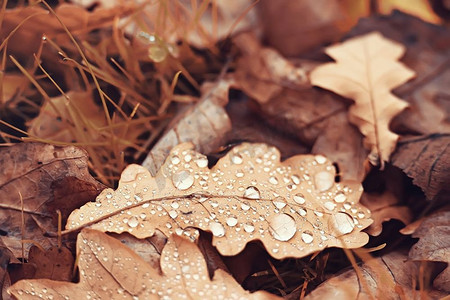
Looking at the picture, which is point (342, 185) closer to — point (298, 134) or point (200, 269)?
point (298, 134)

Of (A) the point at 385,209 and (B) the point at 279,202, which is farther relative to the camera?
(A) the point at 385,209

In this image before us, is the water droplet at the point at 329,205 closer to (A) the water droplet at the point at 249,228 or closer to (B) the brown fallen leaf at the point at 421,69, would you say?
(A) the water droplet at the point at 249,228

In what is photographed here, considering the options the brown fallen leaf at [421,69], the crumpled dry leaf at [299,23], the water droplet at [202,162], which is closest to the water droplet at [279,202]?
the water droplet at [202,162]

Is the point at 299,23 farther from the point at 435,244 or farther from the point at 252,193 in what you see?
the point at 435,244

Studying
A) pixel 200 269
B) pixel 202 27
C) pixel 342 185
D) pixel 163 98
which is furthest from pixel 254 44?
pixel 200 269

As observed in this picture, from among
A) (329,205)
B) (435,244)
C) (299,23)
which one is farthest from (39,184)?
(299,23)

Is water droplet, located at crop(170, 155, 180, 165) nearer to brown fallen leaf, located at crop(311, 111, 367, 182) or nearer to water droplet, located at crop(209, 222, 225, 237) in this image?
water droplet, located at crop(209, 222, 225, 237)
